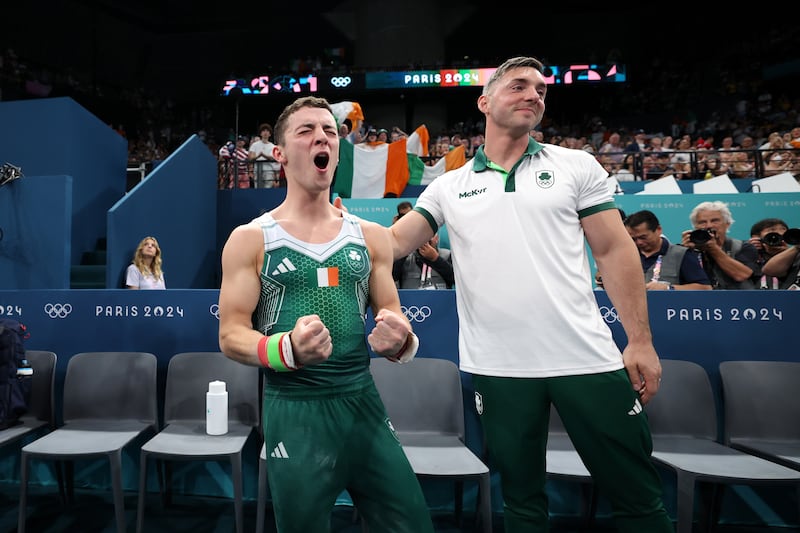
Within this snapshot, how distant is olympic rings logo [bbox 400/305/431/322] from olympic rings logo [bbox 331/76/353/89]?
15208 millimetres

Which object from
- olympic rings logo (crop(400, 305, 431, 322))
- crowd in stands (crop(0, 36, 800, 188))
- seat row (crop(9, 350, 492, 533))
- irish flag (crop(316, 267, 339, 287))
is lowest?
seat row (crop(9, 350, 492, 533))

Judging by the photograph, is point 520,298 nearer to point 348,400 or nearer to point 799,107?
point 348,400

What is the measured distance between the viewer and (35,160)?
661 centimetres

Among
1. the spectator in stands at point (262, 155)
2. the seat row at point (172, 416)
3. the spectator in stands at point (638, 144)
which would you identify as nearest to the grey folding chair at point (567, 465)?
the seat row at point (172, 416)

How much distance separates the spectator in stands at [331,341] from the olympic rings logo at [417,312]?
5.55ft

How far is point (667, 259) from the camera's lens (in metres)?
3.36

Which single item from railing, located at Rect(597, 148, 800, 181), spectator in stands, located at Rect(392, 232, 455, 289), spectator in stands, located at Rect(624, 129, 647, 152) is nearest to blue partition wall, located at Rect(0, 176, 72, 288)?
spectator in stands, located at Rect(392, 232, 455, 289)

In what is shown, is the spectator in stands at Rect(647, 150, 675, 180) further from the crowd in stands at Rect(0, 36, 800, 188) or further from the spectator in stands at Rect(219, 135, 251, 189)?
the spectator in stands at Rect(219, 135, 251, 189)

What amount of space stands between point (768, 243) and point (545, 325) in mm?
2846

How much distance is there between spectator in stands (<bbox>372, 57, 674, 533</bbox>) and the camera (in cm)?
160

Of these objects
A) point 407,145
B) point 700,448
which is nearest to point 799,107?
point 407,145

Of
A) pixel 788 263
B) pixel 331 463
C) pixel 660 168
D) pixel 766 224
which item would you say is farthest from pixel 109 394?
pixel 660 168

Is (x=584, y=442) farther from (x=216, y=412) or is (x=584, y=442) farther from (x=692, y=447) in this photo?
(x=216, y=412)

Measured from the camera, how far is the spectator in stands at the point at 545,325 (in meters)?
1.60
